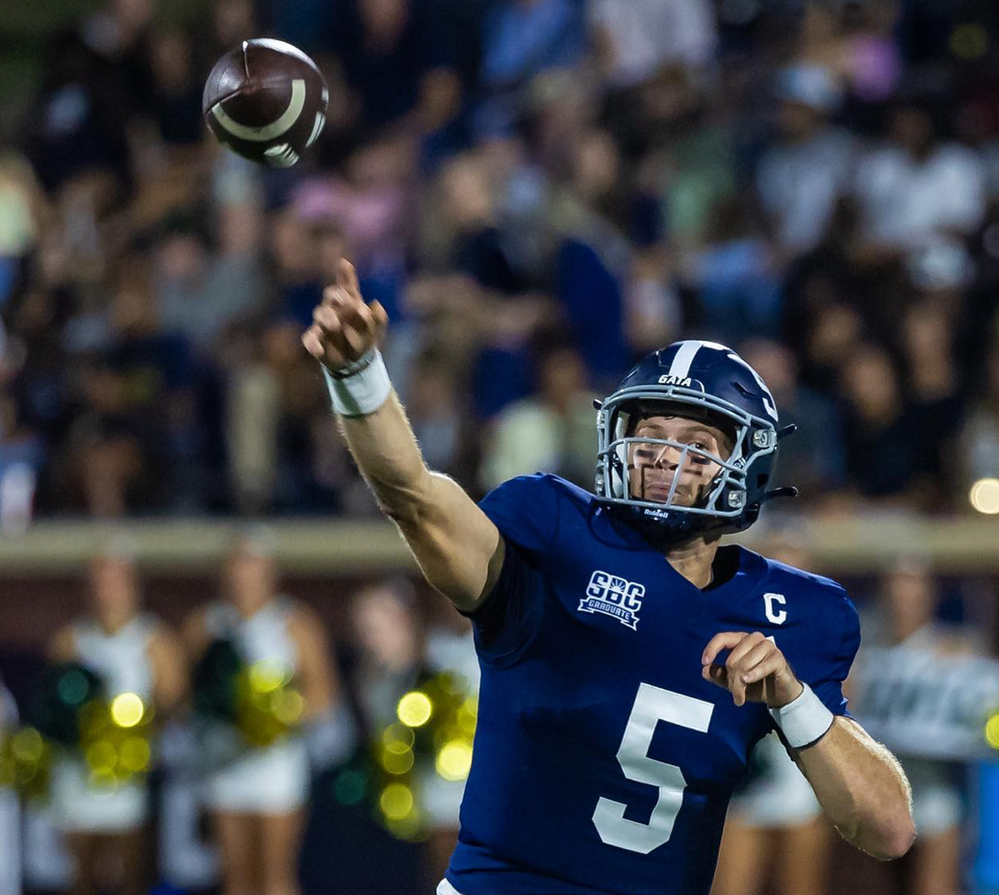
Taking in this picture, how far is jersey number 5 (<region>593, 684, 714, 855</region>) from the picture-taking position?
131 inches

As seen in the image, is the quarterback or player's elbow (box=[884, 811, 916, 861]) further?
player's elbow (box=[884, 811, 916, 861])

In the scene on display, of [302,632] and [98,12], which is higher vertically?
[98,12]

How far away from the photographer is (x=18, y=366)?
30.2 ft

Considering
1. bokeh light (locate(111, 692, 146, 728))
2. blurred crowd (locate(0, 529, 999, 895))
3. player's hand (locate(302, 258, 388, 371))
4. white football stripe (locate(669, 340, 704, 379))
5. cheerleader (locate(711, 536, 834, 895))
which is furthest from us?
bokeh light (locate(111, 692, 146, 728))

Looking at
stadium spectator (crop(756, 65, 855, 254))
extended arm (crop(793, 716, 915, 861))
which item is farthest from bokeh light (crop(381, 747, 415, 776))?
extended arm (crop(793, 716, 915, 861))

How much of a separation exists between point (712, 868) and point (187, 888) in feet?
18.9

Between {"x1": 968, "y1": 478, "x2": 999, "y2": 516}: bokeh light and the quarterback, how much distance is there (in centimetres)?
503

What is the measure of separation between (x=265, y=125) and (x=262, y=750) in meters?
5.20

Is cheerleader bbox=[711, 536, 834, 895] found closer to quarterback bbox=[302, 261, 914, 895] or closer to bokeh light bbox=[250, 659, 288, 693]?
bokeh light bbox=[250, 659, 288, 693]

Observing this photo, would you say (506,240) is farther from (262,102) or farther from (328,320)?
(328,320)

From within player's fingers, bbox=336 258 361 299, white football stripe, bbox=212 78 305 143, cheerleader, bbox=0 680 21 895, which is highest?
white football stripe, bbox=212 78 305 143

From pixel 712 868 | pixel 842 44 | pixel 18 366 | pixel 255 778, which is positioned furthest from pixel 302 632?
pixel 712 868

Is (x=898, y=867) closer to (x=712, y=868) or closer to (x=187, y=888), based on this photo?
(x=187, y=888)

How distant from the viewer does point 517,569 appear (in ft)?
10.9
